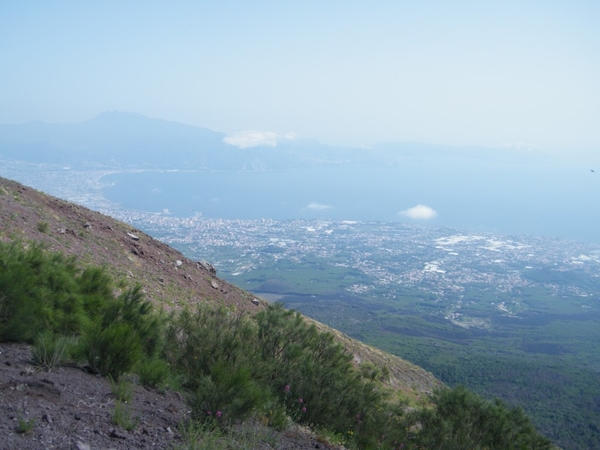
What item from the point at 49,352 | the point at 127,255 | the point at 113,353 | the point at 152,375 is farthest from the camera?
the point at 127,255

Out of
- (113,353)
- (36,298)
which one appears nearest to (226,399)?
(113,353)

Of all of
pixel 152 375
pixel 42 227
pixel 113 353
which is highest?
pixel 42 227

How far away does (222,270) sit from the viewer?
75312 millimetres

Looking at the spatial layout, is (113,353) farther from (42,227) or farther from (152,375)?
(42,227)

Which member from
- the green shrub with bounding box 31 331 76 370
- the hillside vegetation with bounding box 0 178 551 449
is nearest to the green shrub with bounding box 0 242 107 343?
the hillside vegetation with bounding box 0 178 551 449

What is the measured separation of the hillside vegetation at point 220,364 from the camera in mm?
5512

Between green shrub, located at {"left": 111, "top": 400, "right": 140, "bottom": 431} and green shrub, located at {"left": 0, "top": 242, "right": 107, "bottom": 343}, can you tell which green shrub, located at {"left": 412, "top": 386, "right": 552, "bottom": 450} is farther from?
green shrub, located at {"left": 0, "top": 242, "right": 107, "bottom": 343}

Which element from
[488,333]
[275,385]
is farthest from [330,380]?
[488,333]

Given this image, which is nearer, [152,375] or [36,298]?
[152,375]

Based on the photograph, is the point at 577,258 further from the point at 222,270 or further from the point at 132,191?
the point at 132,191

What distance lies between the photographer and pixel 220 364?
19.9 feet

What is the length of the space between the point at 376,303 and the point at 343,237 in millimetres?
50706

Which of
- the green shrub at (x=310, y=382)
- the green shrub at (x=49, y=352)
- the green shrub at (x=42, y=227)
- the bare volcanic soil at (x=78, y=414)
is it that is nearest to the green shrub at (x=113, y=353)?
the bare volcanic soil at (x=78, y=414)

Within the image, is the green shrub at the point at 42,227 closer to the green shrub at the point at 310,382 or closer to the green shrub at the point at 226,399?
the green shrub at the point at 310,382
